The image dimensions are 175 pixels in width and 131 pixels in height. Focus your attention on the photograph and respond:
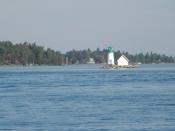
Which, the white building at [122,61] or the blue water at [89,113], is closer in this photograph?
the blue water at [89,113]

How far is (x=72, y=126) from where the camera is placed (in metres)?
33.7

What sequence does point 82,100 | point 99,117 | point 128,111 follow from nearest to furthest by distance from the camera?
point 99,117 < point 128,111 < point 82,100

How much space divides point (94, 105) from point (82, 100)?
4.34 m

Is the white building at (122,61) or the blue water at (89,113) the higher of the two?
the white building at (122,61)

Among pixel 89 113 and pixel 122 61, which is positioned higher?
pixel 122 61

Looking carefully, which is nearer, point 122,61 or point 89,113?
point 89,113

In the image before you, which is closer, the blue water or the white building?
the blue water

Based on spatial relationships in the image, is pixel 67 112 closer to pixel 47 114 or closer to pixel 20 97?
pixel 47 114

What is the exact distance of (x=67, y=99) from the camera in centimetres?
5012

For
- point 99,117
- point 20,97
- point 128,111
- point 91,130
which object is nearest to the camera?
point 91,130

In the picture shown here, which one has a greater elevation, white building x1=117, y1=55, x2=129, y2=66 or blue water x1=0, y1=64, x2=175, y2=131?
white building x1=117, y1=55, x2=129, y2=66

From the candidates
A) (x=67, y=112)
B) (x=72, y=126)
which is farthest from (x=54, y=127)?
(x=67, y=112)

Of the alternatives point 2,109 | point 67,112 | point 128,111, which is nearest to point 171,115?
point 128,111

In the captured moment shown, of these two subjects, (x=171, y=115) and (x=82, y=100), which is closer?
(x=171, y=115)
